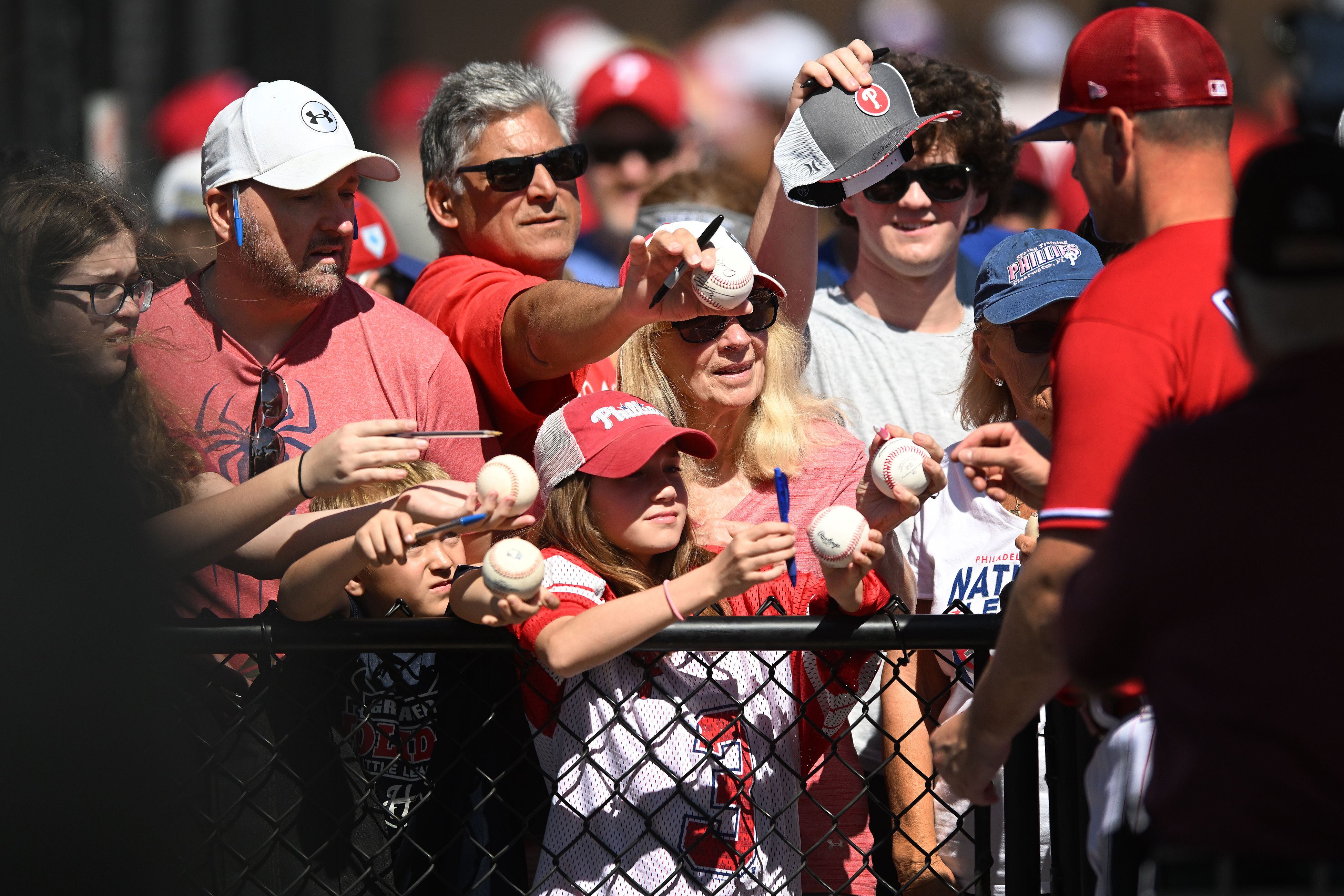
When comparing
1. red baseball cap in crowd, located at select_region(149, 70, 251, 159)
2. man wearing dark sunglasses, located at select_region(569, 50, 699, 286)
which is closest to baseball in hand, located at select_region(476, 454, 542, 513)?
man wearing dark sunglasses, located at select_region(569, 50, 699, 286)

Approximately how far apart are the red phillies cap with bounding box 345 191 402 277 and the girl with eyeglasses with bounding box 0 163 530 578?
1.60m

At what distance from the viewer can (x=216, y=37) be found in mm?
10219

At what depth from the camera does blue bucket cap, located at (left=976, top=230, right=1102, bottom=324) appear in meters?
2.84

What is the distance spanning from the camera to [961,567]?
2.80 meters

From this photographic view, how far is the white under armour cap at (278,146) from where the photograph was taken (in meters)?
3.09

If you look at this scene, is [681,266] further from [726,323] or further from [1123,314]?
[1123,314]

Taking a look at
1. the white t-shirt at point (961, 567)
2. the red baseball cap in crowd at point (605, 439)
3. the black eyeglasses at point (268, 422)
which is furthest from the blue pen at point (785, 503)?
the black eyeglasses at point (268, 422)

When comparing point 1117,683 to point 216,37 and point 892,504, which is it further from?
point 216,37

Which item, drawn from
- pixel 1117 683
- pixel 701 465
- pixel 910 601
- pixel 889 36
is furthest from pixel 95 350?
pixel 889 36

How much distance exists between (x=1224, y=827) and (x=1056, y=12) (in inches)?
371

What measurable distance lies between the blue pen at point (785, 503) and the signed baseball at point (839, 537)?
0.23m

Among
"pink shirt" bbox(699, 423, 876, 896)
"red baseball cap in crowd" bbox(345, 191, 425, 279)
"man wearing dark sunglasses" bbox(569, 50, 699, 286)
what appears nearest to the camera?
"pink shirt" bbox(699, 423, 876, 896)

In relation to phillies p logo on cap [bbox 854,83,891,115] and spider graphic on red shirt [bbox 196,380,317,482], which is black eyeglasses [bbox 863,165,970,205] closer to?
phillies p logo on cap [bbox 854,83,891,115]

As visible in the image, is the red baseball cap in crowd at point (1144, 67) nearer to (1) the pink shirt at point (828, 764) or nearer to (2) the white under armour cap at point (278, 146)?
(1) the pink shirt at point (828, 764)
